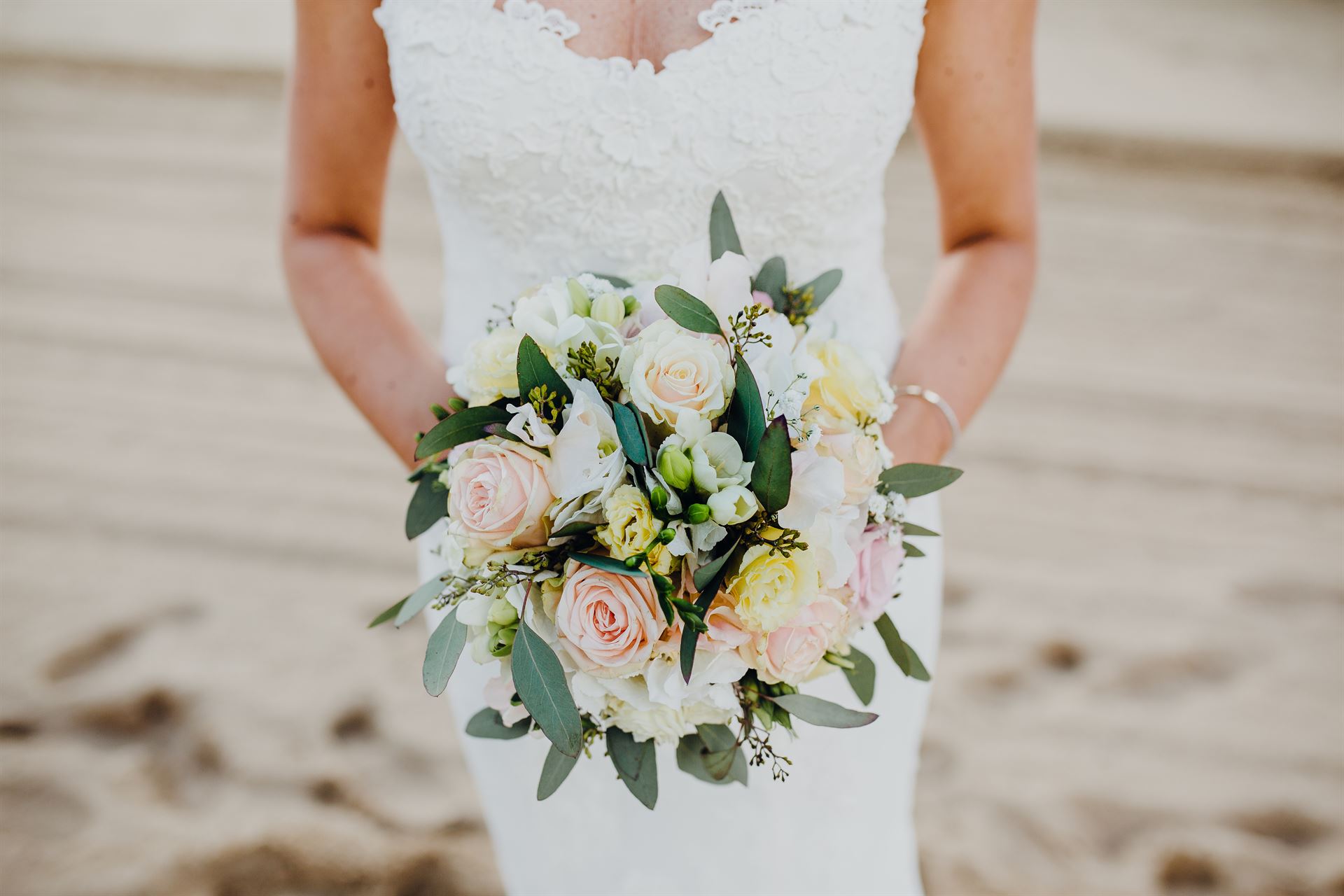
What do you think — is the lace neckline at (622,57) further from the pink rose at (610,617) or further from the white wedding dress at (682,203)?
the pink rose at (610,617)

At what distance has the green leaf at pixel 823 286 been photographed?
1078 millimetres

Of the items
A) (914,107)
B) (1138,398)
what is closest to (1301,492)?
(1138,398)

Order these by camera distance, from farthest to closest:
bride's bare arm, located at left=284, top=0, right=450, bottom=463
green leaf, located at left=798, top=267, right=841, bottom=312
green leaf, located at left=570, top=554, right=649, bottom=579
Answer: bride's bare arm, located at left=284, top=0, right=450, bottom=463 → green leaf, located at left=798, top=267, right=841, bottom=312 → green leaf, located at left=570, top=554, right=649, bottom=579

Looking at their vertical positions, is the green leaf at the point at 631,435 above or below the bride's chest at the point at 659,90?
below

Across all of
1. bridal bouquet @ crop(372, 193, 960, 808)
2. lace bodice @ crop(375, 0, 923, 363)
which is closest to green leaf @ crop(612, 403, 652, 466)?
bridal bouquet @ crop(372, 193, 960, 808)

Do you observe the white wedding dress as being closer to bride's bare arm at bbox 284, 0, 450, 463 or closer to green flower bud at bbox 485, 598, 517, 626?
bride's bare arm at bbox 284, 0, 450, 463

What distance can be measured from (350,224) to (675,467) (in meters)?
0.86

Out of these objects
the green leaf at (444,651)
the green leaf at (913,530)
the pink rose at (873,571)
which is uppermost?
the green leaf at (913,530)

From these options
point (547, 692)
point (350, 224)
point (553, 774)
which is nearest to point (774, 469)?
point (547, 692)

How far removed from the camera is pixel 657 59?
3.65 ft

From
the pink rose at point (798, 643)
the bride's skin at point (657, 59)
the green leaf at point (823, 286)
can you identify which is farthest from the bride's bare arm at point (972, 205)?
the pink rose at point (798, 643)

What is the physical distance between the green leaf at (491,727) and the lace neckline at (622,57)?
0.75 m

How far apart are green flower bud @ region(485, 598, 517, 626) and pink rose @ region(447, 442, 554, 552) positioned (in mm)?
47

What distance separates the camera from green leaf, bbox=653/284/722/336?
31.8 inches
